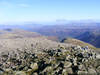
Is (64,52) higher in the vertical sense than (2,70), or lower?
higher

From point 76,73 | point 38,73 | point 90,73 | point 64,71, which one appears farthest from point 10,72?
point 90,73

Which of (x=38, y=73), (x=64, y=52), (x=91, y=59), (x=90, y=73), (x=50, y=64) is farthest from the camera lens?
(x=64, y=52)

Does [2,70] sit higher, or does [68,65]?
[68,65]

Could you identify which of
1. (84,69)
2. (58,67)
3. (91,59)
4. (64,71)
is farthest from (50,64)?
(91,59)

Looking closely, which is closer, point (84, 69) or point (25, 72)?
point (84, 69)

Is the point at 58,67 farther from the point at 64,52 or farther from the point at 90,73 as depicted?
the point at 64,52

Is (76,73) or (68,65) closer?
(76,73)

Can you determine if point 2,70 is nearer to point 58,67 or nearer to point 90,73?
point 58,67

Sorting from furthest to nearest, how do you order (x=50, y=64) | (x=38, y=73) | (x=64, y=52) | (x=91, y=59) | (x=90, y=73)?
(x=64, y=52), (x=91, y=59), (x=50, y=64), (x=38, y=73), (x=90, y=73)

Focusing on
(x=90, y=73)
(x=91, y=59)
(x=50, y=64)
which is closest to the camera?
(x=90, y=73)
